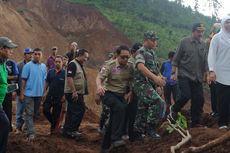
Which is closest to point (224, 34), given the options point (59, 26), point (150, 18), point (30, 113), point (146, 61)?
point (146, 61)

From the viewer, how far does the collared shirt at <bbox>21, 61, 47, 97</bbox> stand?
8641mm

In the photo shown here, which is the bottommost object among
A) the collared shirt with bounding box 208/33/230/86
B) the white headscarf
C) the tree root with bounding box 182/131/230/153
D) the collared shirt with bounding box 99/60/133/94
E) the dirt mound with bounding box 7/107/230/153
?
the dirt mound with bounding box 7/107/230/153

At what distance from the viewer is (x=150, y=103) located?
24.1 ft

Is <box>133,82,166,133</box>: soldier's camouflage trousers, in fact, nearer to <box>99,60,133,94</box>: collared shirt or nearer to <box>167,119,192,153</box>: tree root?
<box>99,60,133,94</box>: collared shirt

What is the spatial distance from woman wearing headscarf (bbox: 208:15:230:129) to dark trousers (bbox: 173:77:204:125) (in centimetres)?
81

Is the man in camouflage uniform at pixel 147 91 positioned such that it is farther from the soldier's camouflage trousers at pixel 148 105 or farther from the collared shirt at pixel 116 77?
the collared shirt at pixel 116 77

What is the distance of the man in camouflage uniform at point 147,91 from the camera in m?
7.33

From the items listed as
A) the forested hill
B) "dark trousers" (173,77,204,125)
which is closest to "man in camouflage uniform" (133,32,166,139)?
"dark trousers" (173,77,204,125)

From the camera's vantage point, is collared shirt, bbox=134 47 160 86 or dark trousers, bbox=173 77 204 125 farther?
dark trousers, bbox=173 77 204 125

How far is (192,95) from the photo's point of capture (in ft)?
26.8

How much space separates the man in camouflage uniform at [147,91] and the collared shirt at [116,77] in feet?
0.61

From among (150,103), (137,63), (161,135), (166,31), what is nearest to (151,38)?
(137,63)

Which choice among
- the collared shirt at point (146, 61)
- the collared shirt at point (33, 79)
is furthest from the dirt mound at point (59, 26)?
the collared shirt at point (146, 61)

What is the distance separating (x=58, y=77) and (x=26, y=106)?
3.64 feet
